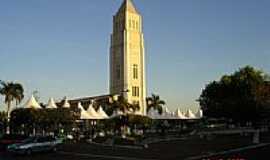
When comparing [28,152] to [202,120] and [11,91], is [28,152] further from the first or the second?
[202,120]

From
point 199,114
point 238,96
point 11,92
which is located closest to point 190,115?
point 199,114

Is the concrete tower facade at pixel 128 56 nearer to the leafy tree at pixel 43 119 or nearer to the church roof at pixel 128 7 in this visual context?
the church roof at pixel 128 7

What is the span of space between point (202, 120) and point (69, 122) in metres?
45.4

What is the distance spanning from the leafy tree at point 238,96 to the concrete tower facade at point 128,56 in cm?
4905

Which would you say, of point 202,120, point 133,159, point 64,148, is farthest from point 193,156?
point 202,120

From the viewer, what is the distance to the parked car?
31359 millimetres

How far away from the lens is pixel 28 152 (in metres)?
31.6

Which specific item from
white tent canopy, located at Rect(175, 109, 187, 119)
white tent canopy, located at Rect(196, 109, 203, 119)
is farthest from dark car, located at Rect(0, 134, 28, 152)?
white tent canopy, located at Rect(196, 109, 203, 119)

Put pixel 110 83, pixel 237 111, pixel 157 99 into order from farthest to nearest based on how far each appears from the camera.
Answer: pixel 110 83
pixel 157 99
pixel 237 111

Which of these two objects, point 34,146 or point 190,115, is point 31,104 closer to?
point 34,146

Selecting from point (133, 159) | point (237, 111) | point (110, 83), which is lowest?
point (133, 159)

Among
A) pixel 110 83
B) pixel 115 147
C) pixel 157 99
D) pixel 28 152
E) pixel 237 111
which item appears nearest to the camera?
pixel 28 152

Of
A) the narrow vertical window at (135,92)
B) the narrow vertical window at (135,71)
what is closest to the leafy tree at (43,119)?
the narrow vertical window at (135,92)

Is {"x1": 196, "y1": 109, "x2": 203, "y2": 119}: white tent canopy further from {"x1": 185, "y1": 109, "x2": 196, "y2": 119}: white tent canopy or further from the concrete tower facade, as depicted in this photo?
the concrete tower facade
